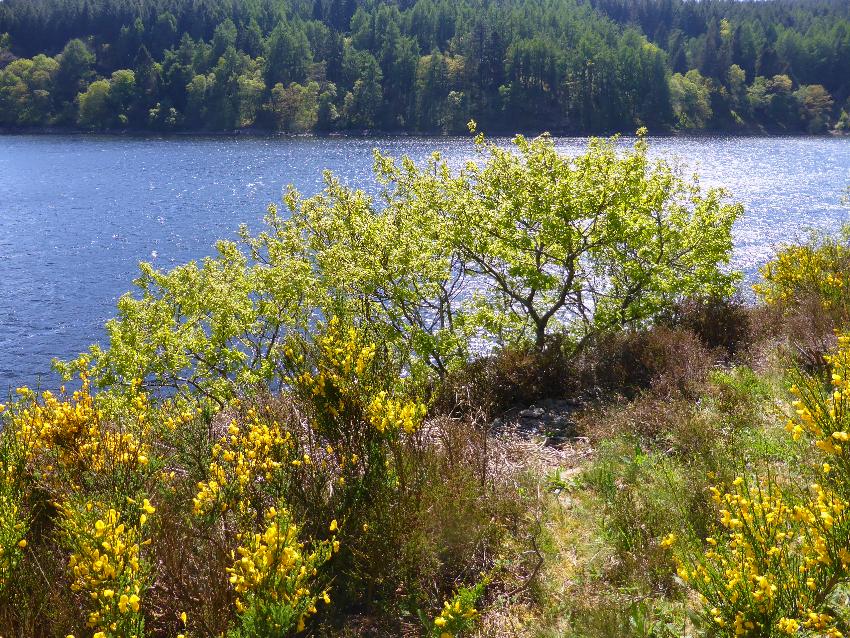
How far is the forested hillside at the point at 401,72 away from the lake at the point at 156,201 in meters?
15.5

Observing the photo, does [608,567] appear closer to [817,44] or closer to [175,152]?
[175,152]

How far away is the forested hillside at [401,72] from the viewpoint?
102m

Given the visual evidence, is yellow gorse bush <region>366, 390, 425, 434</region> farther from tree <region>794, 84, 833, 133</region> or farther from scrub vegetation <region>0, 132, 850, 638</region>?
tree <region>794, 84, 833, 133</region>

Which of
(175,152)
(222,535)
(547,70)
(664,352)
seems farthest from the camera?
(547,70)

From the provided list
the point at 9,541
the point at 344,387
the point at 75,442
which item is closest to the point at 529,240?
the point at 344,387

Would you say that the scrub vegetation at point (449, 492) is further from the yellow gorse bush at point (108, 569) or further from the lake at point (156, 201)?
the lake at point (156, 201)

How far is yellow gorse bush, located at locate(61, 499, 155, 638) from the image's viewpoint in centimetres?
367

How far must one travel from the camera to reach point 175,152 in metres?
77.6

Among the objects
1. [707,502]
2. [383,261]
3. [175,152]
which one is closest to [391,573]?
[707,502]

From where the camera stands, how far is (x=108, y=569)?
371 centimetres

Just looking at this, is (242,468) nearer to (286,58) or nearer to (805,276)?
(805,276)

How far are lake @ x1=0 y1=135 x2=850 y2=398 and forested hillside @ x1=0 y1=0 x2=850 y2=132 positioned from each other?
1547 centimetres

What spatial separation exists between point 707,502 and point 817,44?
144784 mm

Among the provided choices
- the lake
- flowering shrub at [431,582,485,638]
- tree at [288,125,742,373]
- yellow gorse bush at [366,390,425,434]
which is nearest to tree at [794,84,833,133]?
the lake
